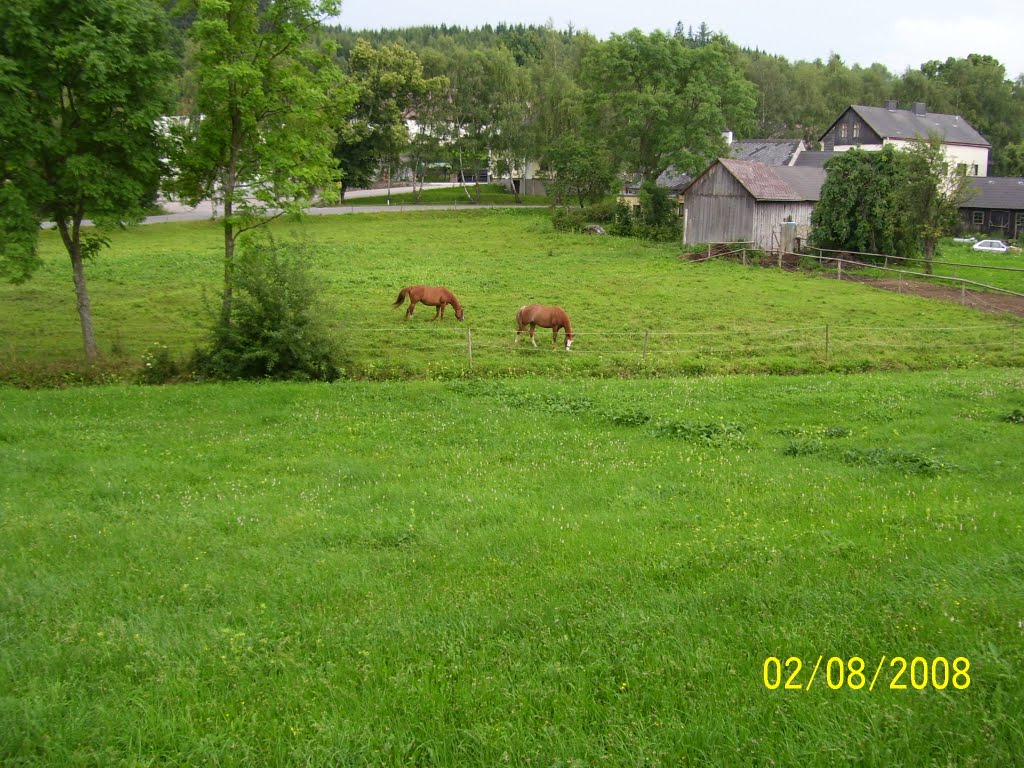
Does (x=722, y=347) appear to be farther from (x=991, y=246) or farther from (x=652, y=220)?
(x=991, y=246)

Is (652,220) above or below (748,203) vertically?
below

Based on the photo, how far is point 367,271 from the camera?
35031 mm

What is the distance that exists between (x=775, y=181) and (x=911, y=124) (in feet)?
125

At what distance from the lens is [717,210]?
4438cm

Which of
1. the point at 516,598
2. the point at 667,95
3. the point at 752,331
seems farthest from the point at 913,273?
the point at 516,598

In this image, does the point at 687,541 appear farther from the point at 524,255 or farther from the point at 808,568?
→ the point at 524,255

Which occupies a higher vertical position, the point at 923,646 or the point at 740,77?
the point at 740,77

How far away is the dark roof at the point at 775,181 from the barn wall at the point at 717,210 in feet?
1.42

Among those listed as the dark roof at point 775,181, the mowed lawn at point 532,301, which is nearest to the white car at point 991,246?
the dark roof at point 775,181

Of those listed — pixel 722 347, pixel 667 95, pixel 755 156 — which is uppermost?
pixel 667 95

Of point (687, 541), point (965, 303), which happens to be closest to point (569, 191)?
point (965, 303)

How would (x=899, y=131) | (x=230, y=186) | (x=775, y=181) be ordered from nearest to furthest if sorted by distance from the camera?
(x=230, y=186) < (x=775, y=181) < (x=899, y=131)

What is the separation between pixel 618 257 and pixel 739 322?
58.6ft

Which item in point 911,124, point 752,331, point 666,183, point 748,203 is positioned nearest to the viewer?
point 752,331
